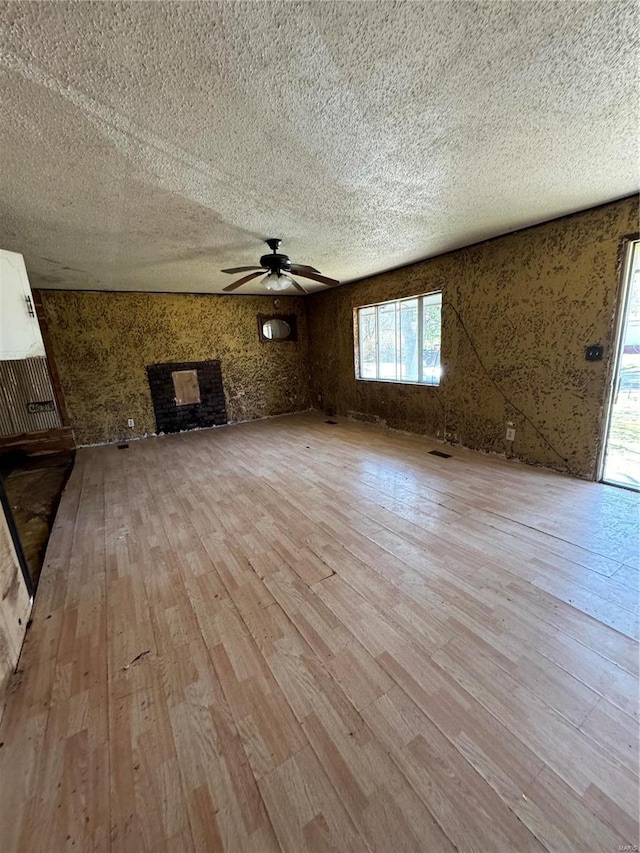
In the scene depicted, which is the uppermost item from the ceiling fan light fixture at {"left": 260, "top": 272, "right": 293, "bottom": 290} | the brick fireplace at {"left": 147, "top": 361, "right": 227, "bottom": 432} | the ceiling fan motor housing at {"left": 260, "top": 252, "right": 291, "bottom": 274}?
the ceiling fan motor housing at {"left": 260, "top": 252, "right": 291, "bottom": 274}

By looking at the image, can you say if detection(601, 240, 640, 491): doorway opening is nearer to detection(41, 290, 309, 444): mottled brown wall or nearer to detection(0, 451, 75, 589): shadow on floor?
detection(0, 451, 75, 589): shadow on floor

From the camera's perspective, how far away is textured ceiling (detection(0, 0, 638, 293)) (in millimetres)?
934

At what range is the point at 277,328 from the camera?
5922 millimetres

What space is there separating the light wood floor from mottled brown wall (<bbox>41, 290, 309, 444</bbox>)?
9.61 feet

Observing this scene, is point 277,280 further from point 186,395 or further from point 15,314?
point 186,395

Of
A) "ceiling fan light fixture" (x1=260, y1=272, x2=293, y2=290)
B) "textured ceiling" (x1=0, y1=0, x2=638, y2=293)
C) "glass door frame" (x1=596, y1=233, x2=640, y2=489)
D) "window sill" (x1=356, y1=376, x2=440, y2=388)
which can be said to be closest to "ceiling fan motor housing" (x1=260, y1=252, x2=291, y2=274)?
"ceiling fan light fixture" (x1=260, y1=272, x2=293, y2=290)

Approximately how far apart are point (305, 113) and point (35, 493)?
407 centimetres

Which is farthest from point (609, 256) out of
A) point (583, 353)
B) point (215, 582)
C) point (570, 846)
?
point (215, 582)

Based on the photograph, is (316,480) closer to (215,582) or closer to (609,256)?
(215,582)

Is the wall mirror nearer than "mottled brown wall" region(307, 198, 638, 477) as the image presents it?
No

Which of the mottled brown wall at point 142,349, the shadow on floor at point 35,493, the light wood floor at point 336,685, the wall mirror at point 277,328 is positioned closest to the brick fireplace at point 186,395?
the mottled brown wall at point 142,349

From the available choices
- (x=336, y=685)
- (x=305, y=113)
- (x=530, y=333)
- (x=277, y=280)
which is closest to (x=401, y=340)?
(x=530, y=333)

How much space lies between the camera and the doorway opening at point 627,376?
2.41m

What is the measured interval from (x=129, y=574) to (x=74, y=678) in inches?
Answer: 26.0
